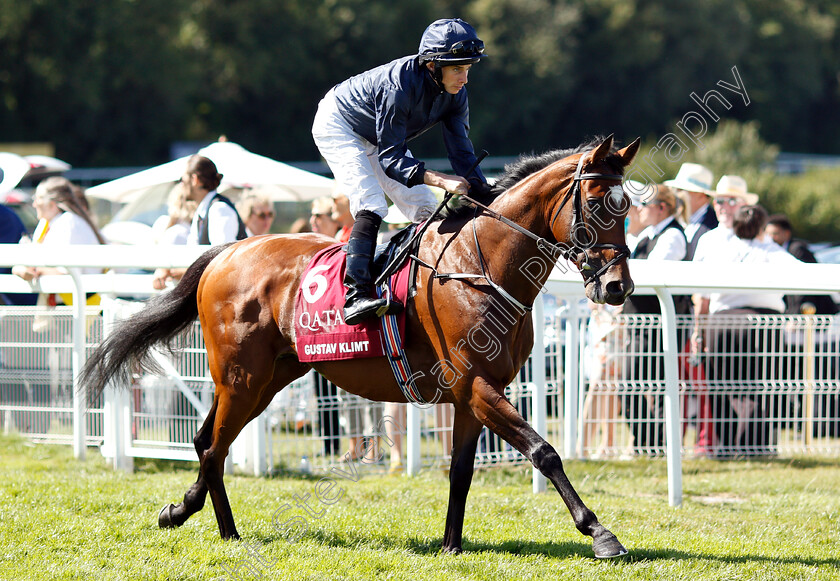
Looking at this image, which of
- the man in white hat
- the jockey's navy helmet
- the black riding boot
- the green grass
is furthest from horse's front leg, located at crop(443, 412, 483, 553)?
the man in white hat

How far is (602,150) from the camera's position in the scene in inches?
169

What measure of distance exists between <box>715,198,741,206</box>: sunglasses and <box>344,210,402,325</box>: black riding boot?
475 centimetres

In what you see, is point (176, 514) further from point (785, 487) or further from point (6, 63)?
point (6, 63)

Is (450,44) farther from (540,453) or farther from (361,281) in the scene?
(540,453)

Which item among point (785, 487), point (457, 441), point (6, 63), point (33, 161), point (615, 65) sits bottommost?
point (785, 487)

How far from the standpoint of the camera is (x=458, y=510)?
15.6 ft

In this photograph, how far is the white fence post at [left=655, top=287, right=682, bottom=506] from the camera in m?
5.83

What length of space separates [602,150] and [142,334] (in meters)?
2.67

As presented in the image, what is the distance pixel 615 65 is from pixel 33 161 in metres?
38.9

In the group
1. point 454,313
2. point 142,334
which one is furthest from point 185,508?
point 454,313

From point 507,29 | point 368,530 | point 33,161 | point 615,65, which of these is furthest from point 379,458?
point 615,65

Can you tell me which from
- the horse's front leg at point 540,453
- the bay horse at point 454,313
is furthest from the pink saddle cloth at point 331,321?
the horse's front leg at point 540,453

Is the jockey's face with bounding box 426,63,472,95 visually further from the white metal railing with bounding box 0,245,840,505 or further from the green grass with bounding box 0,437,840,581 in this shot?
the green grass with bounding box 0,437,840,581

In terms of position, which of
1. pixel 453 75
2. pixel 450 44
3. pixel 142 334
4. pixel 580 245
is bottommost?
pixel 142 334
